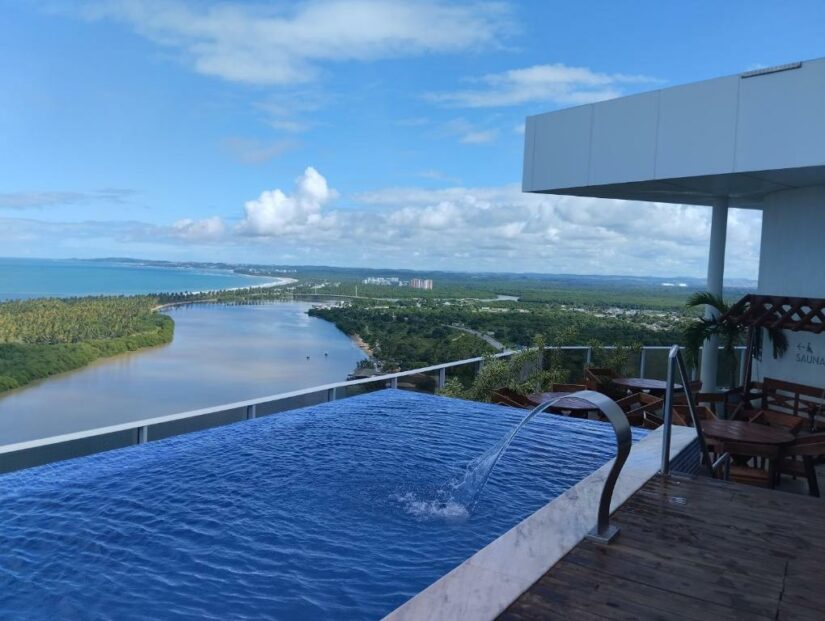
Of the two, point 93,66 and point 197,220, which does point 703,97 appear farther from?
point 197,220

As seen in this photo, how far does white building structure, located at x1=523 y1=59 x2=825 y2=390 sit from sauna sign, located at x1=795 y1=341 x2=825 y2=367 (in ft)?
0.05

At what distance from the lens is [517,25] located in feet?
65.0

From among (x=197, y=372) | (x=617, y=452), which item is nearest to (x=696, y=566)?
(x=617, y=452)

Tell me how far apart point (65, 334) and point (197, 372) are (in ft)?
24.1

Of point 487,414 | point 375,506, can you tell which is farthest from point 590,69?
point 375,506

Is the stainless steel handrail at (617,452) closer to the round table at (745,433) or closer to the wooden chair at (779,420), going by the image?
the round table at (745,433)

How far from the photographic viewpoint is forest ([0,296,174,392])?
84.1ft

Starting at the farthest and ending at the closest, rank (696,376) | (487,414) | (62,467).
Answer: (696,376)
(487,414)
(62,467)

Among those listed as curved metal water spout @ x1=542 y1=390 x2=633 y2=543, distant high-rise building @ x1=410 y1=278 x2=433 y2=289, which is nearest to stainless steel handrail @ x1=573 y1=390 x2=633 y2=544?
curved metal water spout @ x1=542 y1=390 x2=633 y2=543

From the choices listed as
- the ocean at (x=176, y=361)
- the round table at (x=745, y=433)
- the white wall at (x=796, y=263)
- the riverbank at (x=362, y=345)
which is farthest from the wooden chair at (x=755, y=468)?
the riverbank at (x=362, y=345)

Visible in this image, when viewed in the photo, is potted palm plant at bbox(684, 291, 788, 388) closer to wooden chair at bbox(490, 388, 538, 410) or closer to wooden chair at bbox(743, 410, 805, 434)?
wooden chair at bbox(743, 410, 805, 434)

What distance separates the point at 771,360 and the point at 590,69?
40.3 ft

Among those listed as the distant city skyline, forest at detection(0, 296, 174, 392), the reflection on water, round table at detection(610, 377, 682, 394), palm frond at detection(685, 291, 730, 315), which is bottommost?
the reflection on water

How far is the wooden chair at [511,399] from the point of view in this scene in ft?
26.8
